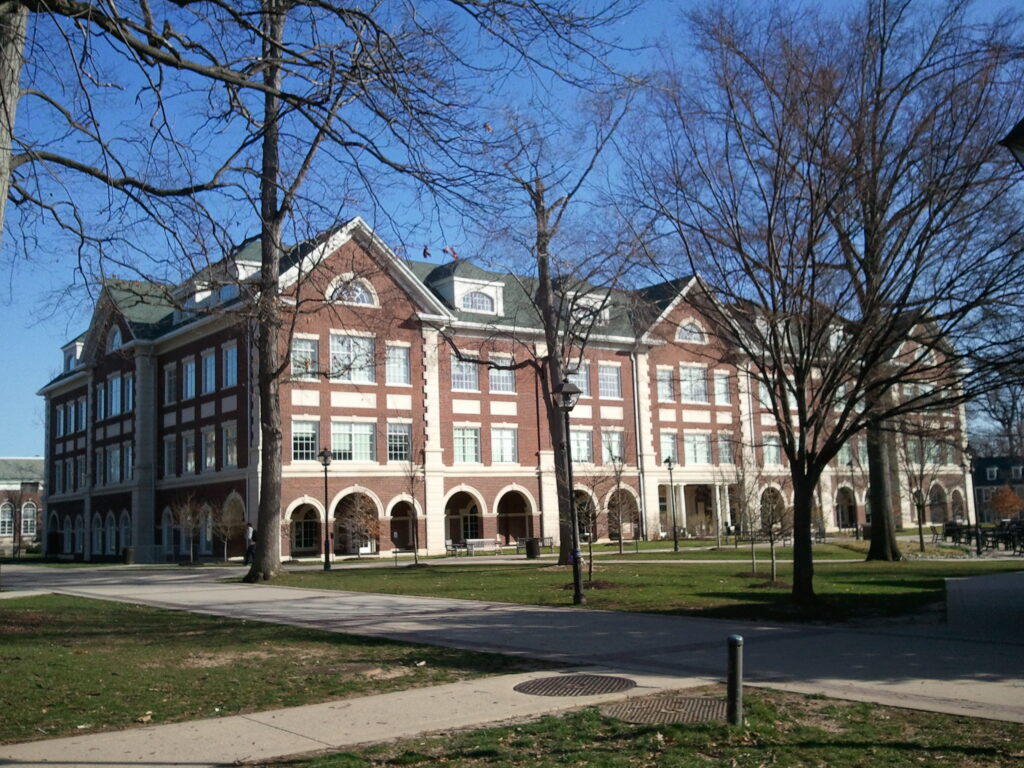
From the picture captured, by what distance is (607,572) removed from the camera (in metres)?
26.5

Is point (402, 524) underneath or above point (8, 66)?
underneath

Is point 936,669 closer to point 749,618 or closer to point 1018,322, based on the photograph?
point 749,618

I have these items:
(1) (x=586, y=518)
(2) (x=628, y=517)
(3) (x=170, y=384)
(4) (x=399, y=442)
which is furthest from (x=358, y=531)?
(2) (x=628, y=517)

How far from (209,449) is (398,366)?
31.4 ft

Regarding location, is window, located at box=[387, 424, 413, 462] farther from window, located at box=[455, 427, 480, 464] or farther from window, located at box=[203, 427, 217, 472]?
window, located at box=[203, 427, 217, 472]

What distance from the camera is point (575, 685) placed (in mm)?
9617

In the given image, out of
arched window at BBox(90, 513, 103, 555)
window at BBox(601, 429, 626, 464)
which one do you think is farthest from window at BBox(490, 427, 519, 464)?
arched window at BBox(90, 513, 103, 555)

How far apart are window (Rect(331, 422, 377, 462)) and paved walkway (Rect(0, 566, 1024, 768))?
24238 mm

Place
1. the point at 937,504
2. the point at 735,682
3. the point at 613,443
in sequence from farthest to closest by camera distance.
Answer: the point at 937,504 → the point at 613,443 → the point at 735,682

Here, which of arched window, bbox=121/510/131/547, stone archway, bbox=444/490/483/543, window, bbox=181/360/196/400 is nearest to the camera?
window, bbox=181/360/196/400

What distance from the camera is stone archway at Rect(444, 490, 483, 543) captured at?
50906 mm

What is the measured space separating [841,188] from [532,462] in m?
36.8

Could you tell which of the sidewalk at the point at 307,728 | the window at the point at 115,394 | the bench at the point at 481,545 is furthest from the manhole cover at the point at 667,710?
the window at the point at 115,394

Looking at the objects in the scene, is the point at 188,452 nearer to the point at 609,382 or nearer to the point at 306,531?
the point at 306,531
